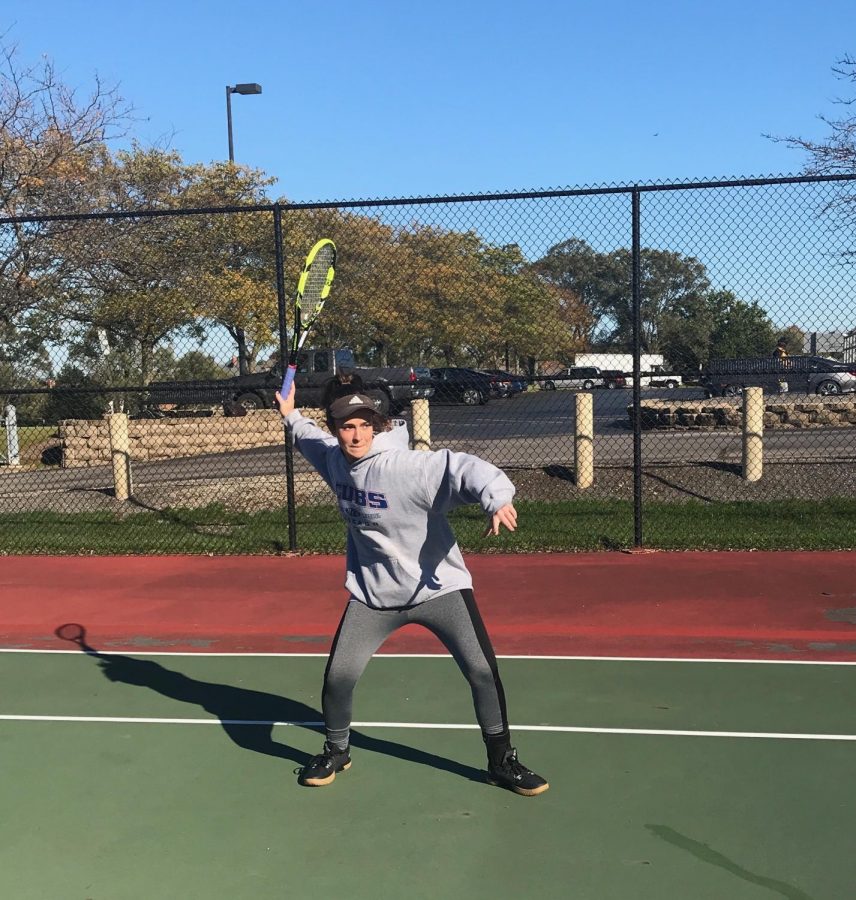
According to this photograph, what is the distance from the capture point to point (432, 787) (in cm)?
464

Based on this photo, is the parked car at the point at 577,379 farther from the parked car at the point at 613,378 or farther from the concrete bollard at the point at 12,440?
the concrete bollard at the point at 12,440

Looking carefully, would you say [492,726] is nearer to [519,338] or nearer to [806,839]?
[806,839]

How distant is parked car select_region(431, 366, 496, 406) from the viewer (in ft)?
34.2

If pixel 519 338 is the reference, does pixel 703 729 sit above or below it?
below

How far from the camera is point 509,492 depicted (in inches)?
162

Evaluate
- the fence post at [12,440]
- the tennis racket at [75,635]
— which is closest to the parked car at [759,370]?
the tennis racket at [75,635]

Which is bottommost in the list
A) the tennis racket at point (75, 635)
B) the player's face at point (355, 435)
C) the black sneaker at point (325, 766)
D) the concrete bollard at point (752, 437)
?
the tennis racket at point (75, 635)

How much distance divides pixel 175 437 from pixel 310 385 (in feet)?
26.2

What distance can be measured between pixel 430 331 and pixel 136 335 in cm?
884

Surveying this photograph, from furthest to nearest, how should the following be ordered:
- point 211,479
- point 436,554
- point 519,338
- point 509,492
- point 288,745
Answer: point 211,479, point 519,338, point 288,745, point 436,554, point 509,492

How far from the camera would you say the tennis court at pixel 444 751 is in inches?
152

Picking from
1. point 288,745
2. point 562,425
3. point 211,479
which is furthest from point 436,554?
point 211,479

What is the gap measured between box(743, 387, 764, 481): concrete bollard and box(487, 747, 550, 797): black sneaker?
7.86 metres

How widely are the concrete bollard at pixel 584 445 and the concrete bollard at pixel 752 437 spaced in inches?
69.1
